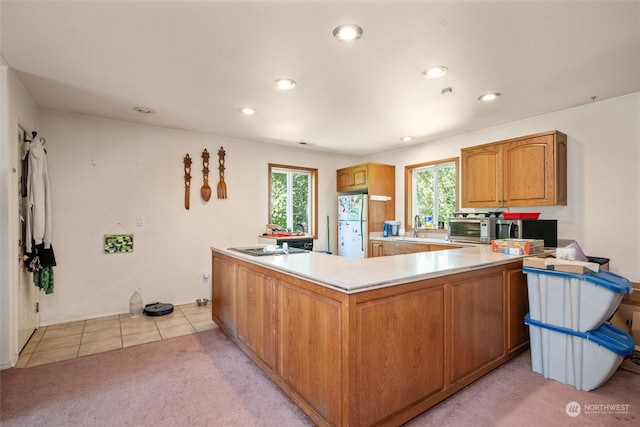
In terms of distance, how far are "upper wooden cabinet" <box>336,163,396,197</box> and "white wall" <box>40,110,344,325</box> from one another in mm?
1583

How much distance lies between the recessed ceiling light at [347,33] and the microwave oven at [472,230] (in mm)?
2736

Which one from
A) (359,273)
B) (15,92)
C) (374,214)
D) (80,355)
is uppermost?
(15,92)

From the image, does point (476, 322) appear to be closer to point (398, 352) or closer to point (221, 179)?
point (398, 352)

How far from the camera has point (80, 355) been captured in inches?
106

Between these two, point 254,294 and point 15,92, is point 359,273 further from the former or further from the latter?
point 15,92

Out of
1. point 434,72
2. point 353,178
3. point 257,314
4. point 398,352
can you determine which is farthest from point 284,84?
point 353,178

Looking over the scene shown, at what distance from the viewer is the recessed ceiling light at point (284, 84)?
271 cm

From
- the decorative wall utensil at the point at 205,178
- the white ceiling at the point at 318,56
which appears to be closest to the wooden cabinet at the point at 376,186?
the white ceiling at the point at 318,56

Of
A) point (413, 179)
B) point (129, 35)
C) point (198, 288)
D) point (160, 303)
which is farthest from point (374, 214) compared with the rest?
point (129, 35)

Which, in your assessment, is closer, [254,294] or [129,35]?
[129,35]

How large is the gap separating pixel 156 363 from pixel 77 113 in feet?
9.92

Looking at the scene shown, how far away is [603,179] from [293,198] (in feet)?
13.6

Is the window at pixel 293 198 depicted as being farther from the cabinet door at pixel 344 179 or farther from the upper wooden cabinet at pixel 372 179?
the upper wooden cabinet at pixel 372 179

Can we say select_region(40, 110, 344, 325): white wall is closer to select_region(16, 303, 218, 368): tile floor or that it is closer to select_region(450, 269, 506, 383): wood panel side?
select_region(16, 303, 218, 368): tile floor
